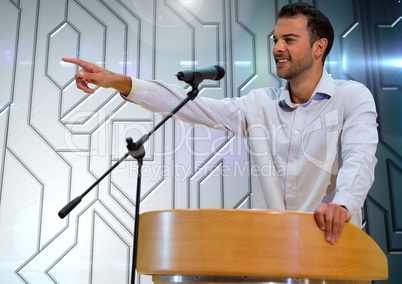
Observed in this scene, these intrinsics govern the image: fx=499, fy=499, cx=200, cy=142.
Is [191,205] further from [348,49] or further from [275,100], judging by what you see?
[348,49]

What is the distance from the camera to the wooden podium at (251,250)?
917 millimetres

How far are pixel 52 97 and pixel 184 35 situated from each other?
2.75 ft

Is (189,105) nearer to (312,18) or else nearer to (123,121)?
(312,18)

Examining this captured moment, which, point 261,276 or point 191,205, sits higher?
point 191,205

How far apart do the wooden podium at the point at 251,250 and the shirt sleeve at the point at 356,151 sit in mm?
288

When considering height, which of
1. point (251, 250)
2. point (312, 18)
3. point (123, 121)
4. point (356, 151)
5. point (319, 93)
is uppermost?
point (312, 18)

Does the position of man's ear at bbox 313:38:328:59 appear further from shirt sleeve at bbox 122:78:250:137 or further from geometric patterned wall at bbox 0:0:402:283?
geometric patterned wall at bbox 0:0:402:283

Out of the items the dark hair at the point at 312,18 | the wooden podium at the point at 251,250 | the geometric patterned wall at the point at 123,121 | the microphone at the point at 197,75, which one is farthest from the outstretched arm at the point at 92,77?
the geometric patterned wall at the point at 123,121

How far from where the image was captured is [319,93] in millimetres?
1785

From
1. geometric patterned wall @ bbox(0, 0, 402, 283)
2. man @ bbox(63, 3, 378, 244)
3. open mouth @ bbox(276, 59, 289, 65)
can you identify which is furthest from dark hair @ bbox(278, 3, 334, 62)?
geometric patterned wall @ bbox(0, 0, 402, 283)

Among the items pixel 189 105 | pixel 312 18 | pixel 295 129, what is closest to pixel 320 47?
pixel 312 18

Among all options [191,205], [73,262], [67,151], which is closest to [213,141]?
[191,205]

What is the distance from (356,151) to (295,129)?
0.33 m

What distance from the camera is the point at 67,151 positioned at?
9.02ft
